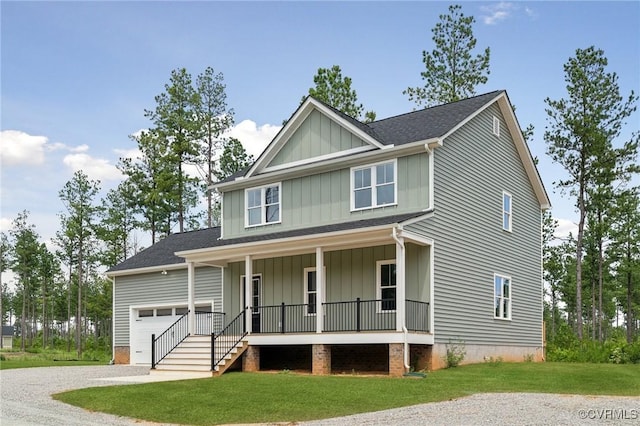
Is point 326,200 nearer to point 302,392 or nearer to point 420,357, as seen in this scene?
point 420,357

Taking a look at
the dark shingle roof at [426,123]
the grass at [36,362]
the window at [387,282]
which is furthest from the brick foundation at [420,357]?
the grass at [36,362]

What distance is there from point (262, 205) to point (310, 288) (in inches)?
152

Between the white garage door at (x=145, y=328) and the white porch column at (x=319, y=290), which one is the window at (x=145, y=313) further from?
the white porch column at (x=319, y=290)

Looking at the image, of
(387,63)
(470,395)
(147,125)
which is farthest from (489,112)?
(147,125)

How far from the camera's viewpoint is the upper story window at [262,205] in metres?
25.0

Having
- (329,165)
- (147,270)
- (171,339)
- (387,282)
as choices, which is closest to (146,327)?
(147,270)

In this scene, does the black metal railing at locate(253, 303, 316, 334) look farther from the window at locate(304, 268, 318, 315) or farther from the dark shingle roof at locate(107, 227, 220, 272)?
the dark shingle roof at locate(107, 227, 220, 272)

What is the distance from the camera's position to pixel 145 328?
29.5m

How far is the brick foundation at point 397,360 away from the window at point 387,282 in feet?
7.00

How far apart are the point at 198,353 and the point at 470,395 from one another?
9.96 meters

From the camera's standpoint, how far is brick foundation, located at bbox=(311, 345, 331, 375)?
65.8ft

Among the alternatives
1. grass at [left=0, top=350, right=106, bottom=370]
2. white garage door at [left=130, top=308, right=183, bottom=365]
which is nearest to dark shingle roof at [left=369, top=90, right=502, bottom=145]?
white garage door at [left=130, top=308, right=183, bottom=365]

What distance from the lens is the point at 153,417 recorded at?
13.5 m

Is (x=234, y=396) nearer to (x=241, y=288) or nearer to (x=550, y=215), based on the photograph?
(x=241, y=288)
